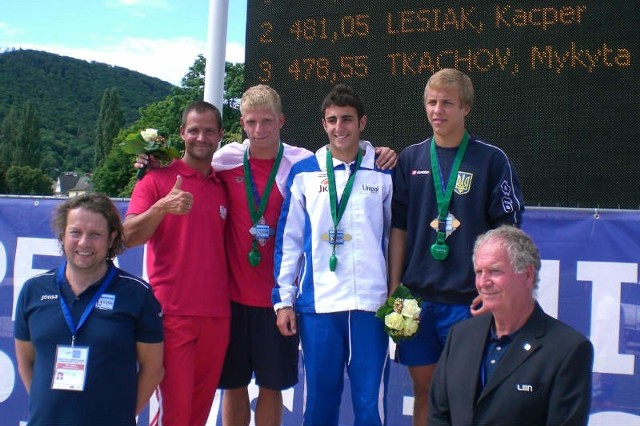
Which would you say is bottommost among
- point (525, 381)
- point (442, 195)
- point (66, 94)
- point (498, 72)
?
point (525, 381)

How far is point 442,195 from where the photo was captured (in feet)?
11.0

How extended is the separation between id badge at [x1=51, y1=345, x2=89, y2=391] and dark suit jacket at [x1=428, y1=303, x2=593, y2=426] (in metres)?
1.45

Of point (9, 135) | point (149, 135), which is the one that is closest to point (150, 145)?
point (149, 135)

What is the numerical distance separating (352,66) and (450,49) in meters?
0.78

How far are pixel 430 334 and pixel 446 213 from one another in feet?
1.94

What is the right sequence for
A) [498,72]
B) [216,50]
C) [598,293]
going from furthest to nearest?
[216,50] → [498,72] → [598,293]

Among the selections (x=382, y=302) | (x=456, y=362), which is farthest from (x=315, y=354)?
(x=456, y=362)

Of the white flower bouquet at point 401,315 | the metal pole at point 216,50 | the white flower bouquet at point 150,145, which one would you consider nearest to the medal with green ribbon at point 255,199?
the white flower bouquet at point 150,145

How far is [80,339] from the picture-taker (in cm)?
297

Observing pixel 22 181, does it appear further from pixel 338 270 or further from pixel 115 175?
pixel 338 270

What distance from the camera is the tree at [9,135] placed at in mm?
85562

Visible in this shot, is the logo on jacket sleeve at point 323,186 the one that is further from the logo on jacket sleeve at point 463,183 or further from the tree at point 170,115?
the tree at point 170,115

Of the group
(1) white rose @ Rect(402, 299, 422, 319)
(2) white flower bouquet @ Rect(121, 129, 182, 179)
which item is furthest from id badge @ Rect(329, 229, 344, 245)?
(2) white flower bouquet @ Rect(121, 129, 182, 179)

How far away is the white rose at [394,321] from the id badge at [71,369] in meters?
1.30
